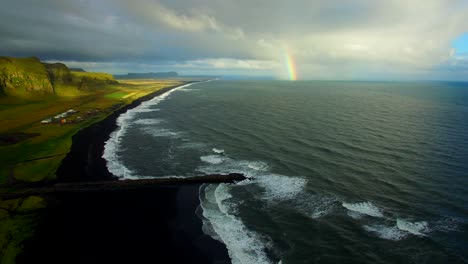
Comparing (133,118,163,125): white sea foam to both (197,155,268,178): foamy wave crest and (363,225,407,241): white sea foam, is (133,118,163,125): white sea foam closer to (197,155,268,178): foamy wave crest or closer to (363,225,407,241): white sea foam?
(197,155,268,178): foamy wave crest

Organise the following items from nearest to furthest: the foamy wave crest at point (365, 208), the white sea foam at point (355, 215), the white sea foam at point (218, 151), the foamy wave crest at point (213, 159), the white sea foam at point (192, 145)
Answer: the white sea foam at point (355, 215) < the foamy wave crest at point (365, 208) < the foamy wave crest at point (213, 159) < the white sea foam at point (218, 151) < the white sea foam at point (192, 145)

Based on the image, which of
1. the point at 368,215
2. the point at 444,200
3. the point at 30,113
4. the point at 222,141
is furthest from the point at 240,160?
the point at 30,113

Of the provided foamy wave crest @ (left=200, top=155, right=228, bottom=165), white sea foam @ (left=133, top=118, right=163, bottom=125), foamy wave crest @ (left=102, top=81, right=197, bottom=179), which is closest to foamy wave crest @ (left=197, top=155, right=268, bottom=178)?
foamy wave crest @ (left=200, top=155, right=228, bottom=165)

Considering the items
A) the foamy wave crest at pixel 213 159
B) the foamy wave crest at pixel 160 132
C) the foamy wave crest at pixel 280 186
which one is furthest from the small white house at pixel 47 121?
the foamy wave crest at pixel 280 186

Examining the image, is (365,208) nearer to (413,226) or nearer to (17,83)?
(413,226)

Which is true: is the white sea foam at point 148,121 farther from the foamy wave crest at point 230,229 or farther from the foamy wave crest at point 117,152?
the foamy wave crest at point 230,229

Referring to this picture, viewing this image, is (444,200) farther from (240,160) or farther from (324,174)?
(240,160)
